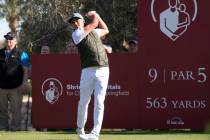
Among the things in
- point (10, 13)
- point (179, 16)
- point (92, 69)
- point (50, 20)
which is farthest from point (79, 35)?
point (10, 13)

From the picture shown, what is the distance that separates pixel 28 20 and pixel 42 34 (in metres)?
1.16

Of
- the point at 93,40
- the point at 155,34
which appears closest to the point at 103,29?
the point at 93,40

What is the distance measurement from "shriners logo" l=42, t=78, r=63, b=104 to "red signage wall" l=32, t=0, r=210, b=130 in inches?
13.5

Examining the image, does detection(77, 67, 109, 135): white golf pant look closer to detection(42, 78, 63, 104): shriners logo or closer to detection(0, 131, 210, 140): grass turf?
detection(0, 131, 210, 140): grass turf

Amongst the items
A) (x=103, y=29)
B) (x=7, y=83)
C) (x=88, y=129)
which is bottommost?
(x=88, y=129)

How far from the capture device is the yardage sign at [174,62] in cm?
1277

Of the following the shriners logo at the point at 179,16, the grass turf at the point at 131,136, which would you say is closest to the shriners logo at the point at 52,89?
the grass turf at the point at 131,136

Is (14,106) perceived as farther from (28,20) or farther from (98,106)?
(28,20)

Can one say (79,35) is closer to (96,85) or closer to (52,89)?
(96,85)

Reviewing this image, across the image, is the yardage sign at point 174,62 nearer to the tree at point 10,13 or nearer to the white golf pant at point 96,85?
the white golf pant at point 96,85

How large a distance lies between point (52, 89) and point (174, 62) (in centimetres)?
247

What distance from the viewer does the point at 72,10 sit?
29484mm

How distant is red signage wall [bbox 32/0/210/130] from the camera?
12.8 m

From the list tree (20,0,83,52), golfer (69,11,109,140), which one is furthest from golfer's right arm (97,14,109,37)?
tree (20,0,83,52)
